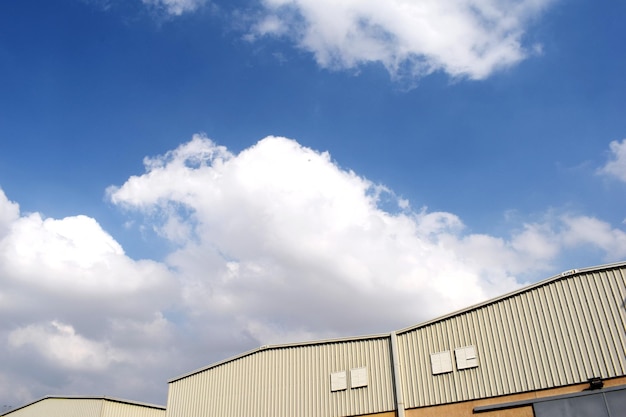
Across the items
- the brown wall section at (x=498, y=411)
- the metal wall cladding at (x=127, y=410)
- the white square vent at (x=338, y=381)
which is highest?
the metal wall cladding at (x=127, y=410)

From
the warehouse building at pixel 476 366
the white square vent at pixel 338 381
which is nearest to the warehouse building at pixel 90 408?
the warehouse building at pixel 476 366

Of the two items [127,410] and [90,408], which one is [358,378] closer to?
[127,410]

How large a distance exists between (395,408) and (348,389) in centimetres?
345

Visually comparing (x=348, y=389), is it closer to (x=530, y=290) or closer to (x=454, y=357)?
(x=454, y=357)

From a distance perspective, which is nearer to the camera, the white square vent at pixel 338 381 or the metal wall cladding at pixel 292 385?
the metal wall cladding at pixel 292 385

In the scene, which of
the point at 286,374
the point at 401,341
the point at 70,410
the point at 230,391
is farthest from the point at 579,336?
the point at 70,410

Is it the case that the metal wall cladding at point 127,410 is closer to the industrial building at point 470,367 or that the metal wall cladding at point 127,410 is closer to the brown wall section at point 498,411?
the industrial building at point 470,367

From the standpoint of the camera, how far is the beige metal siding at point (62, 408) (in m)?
47.1

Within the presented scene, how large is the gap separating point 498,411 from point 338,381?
400 inches

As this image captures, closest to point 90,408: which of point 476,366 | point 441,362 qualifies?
point 441,362

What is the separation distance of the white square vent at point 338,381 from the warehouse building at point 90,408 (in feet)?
71.6

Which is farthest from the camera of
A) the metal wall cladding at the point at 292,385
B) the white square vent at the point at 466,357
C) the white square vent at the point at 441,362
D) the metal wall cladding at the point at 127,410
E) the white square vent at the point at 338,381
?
the metal wall cladding at the point at 127,410

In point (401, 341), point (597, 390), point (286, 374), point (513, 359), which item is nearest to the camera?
point (597, 390)

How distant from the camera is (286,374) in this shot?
35312 millimetres
